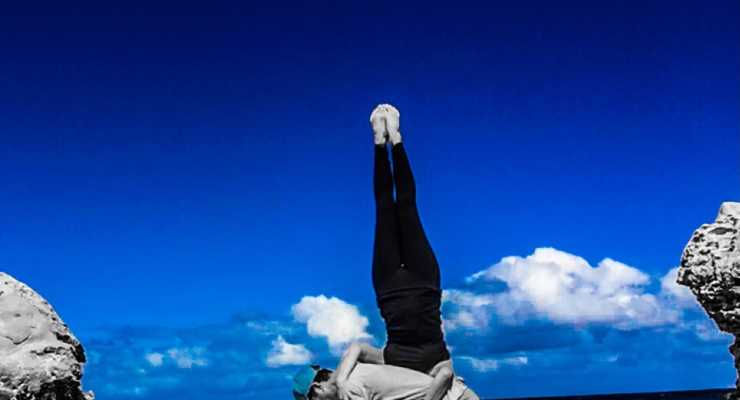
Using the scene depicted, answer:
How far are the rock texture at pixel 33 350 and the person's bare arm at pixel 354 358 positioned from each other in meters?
1.82

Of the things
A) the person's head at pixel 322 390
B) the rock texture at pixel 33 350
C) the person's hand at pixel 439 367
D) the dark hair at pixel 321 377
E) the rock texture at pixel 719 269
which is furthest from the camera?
the rock texture at pixel 719 269

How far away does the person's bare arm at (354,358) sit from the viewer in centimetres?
642

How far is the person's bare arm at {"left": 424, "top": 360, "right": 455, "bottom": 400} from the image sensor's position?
21.4 ft

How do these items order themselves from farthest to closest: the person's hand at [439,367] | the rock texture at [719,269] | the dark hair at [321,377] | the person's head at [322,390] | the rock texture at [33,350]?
1. the rock texture at [719,269]
2. the person's hand at [439,367]
3. the dark hair at [321,377]
4. the person's head at [322,390]
5. the rock texture at [33,350]

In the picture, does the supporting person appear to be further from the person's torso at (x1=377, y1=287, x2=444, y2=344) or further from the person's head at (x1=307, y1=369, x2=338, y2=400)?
the person's head at (x1=307, y1=369, x2=338, y2=400)

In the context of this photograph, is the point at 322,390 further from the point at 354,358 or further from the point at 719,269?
the point at 719,269

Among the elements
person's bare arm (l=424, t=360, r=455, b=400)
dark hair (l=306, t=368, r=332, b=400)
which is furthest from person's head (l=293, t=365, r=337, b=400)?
person's bare arm (l=424, t=360, r=455, b=400)

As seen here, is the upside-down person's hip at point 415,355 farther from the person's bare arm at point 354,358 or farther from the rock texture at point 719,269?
the rock texture at point 719,269

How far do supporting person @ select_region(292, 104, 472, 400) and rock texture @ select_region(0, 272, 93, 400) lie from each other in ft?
7.01

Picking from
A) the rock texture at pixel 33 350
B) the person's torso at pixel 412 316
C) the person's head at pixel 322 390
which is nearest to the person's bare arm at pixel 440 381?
the person's torso at pixel 412 316

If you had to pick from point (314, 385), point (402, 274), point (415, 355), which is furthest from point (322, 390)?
point (402, 274)

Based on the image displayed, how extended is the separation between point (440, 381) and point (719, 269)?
247 cm

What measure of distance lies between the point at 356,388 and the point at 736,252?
10.7 ft

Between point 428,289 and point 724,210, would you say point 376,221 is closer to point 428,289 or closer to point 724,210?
point 428,289
